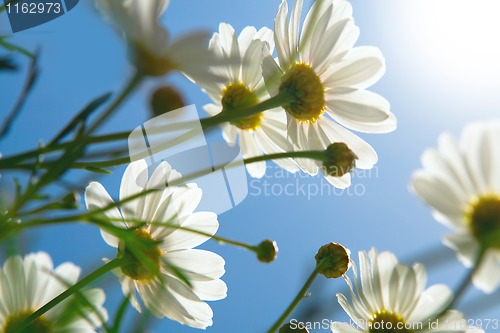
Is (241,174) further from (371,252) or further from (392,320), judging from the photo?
(392,320)

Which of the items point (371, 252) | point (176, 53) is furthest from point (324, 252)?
point (176, 53)

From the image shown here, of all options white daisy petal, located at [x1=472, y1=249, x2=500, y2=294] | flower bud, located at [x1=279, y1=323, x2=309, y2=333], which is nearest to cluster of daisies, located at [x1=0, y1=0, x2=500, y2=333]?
white daisy petal, located at [x1=472, y1=249, x2=500, y2=294]

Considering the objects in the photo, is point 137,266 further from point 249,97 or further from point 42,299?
point 249,97

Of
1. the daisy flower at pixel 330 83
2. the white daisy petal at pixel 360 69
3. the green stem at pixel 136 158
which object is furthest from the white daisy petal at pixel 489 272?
the white daisy petal at pixel 360 69

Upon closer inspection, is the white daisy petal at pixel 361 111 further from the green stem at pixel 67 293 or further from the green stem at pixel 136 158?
the green stem at pixel 67 293

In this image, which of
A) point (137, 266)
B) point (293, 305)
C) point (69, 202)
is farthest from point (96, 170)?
point (293, 305)

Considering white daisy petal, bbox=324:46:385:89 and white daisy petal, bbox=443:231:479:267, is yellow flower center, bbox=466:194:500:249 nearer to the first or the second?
white daisy petal, bbox=443:231:479:267
